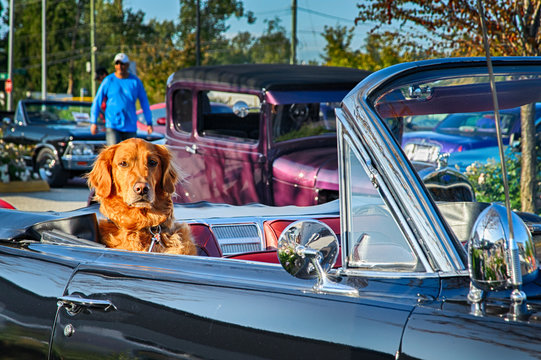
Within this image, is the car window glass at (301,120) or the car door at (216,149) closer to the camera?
the car window glass at (301,120)

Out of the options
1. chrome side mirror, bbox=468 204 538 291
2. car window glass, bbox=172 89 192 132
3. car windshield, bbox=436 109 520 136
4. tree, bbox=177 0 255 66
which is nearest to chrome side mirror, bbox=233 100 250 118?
car window glass, bbox=172 89 192 132

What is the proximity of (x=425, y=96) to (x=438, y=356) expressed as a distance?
0.94m

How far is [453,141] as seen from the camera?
3852mm

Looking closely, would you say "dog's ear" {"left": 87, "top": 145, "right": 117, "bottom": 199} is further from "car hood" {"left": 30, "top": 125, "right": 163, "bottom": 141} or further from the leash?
"car hood" {"left": 30, "top": 125, "right": 163, "bottom": 141}

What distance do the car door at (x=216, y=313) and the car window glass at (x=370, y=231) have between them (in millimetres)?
75

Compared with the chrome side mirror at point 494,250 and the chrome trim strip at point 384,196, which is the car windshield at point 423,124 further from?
the chrome side mirror at point 494,250

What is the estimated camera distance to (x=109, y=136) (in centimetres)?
953

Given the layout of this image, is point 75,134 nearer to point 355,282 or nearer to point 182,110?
point 182,110

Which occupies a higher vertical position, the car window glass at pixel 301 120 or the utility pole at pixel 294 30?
the utility pole at pixel 294 30

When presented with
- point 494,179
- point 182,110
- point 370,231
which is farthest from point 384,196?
point 182,110

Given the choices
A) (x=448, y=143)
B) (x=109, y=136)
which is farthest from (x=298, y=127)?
(x=448, y=143)

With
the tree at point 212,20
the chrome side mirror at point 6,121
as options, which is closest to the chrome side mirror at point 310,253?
the chrome side mirror at point 6,121

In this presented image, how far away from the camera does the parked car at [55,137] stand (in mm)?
13266

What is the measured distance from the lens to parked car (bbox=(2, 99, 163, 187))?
522 inches
